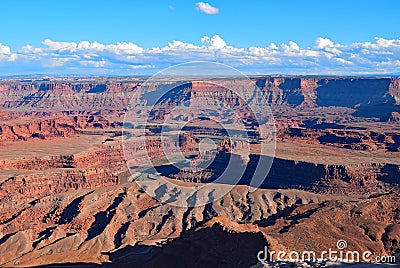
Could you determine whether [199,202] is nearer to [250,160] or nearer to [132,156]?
[250,160]

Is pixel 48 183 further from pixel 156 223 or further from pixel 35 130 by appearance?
pixel 35 130

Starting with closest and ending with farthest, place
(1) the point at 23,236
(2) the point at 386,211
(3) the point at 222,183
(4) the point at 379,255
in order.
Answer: (4) the point at 379,255 → (2) the point at 386,211 → (1) the point at 23,236 → (3) the point at 222,183

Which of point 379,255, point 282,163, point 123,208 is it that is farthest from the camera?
point 282,163

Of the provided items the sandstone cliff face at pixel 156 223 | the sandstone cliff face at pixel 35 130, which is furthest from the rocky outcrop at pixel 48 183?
the sandstone cliff face at pixel 35 130

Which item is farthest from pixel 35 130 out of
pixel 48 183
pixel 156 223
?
pixel 156 223

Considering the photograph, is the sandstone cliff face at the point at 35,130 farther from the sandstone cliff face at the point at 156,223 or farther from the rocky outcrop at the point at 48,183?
the sandstone cliff face at the point at 156,223

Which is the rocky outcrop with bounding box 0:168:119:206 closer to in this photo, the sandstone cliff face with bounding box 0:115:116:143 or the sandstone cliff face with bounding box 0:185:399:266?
the sandstone cliff face with bounding box 0:185:399:266

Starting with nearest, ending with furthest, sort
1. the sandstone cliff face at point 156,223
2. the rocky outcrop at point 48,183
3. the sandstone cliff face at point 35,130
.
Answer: the sandstone cliff face at point 156,223 < the rocky outcrop at point 48,183 < the sandstone cliff face at point 35,130

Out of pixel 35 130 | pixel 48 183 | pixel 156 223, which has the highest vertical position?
pixel 35 130

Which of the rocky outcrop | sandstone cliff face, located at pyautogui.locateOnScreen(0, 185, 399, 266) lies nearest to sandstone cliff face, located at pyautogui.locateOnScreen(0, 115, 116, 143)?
the rocky outcrop

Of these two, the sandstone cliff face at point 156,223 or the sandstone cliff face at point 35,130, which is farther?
the sandstone cliff face at point 35,130

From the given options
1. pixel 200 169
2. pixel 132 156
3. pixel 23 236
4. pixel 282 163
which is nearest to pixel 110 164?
pixel 132 156
